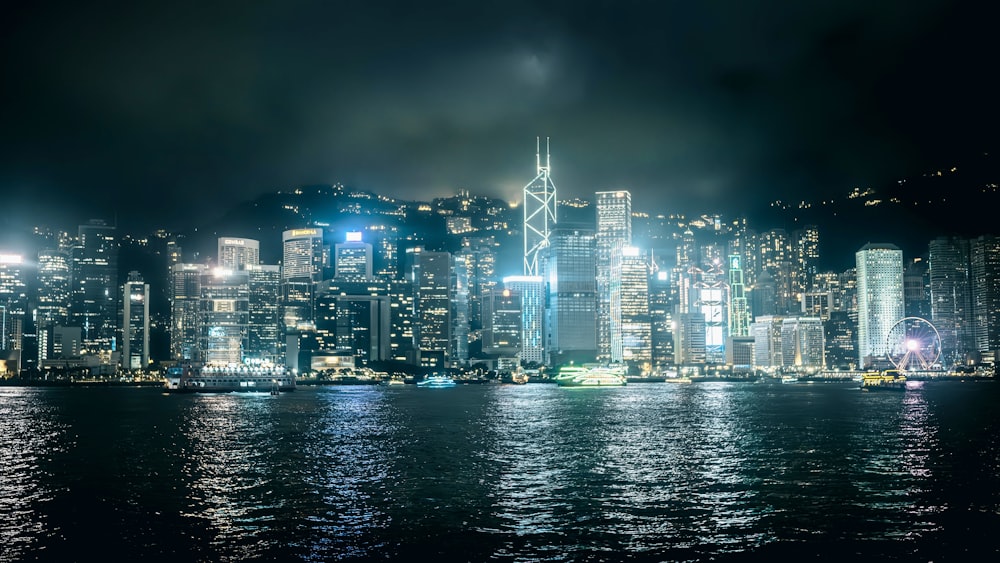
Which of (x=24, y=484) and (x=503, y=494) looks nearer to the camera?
(x=503, y=494)

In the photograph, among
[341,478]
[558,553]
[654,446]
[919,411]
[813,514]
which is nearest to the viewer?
[558,553]

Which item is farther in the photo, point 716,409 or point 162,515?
point 716,409

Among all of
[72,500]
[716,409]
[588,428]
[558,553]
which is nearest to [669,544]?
[558,553]

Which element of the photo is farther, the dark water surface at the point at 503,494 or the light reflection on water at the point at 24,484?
the light reflection on water at the point at 24,484

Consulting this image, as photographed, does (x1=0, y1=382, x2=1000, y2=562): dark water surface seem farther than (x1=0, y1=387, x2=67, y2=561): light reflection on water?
No

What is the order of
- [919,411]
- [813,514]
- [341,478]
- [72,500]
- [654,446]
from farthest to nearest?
1. [919,411]
2. [654,446]
3. [341,478]
4. [72,500]
5. [813,514]

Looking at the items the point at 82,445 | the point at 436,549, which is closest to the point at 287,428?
the point at 82,445

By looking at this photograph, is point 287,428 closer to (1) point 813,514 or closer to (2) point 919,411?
(1) point 813,514
